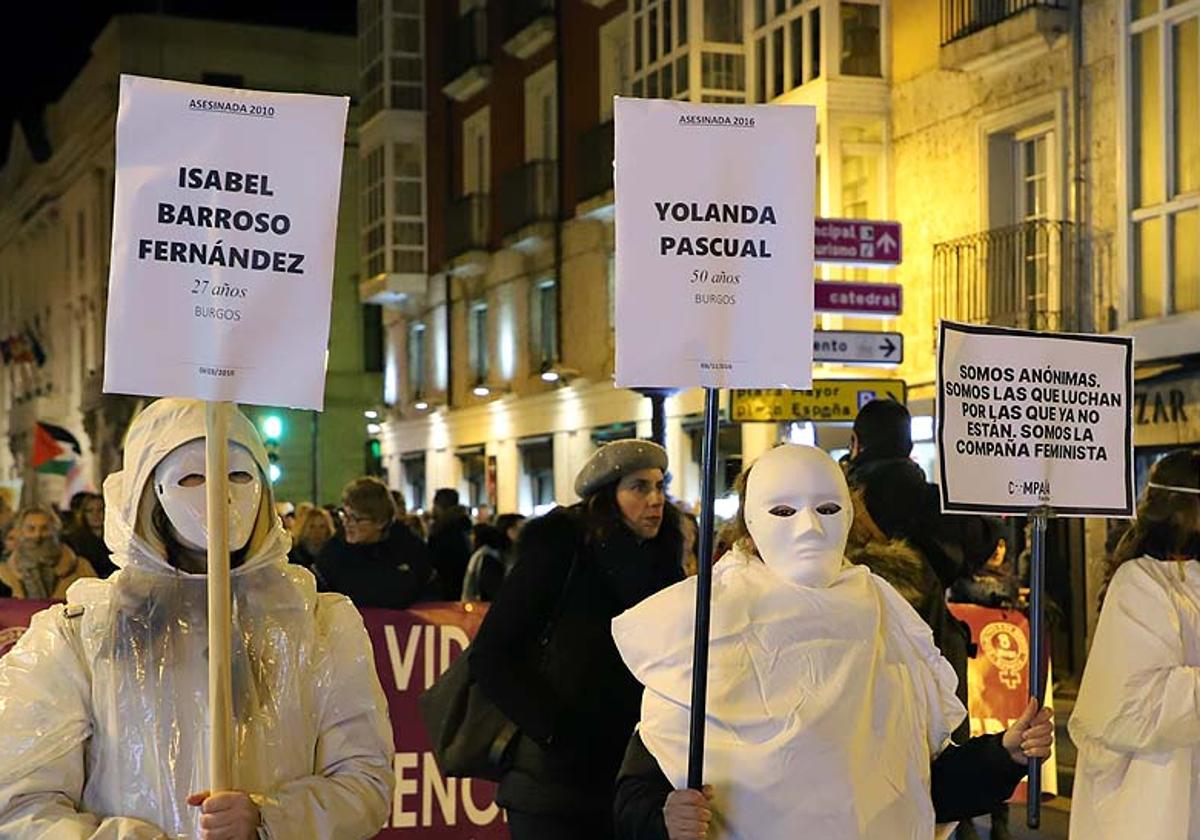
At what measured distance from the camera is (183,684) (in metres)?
3.64

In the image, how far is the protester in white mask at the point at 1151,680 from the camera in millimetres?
5426

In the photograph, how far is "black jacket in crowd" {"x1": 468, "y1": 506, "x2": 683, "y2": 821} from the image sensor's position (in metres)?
5.30

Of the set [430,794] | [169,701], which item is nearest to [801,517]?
[169,701]

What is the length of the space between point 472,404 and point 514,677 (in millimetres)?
28136

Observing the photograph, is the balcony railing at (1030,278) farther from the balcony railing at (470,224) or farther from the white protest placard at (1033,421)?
the balcony railing at (470,224)

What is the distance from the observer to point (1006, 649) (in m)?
9.98

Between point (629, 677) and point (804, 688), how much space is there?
146 cm

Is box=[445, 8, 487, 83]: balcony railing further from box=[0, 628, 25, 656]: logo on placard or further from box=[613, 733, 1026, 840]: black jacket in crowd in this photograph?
box=[613, 733, 1026, 840]: black jacket in crowd

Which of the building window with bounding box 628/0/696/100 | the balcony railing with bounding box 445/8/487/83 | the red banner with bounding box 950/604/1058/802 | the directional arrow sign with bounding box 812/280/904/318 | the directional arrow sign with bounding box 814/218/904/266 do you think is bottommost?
the red banner with bounding box 950/604/1058/802

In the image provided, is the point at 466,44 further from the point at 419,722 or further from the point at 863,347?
the point at 419,722

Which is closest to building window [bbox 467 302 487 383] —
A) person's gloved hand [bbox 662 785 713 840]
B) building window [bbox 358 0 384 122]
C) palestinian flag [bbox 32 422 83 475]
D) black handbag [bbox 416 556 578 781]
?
building window [bbox 358 0 384 122]

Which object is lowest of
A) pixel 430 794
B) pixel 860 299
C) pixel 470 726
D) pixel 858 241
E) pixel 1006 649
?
pixel 430 794

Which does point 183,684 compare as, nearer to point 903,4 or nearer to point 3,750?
point 3,750

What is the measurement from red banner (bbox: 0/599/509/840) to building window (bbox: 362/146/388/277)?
1099 inches
